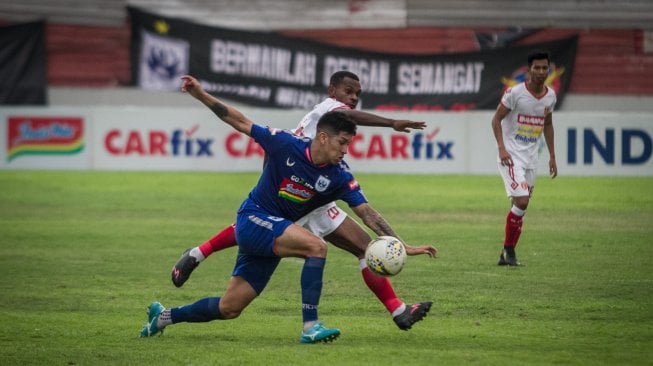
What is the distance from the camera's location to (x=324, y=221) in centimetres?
1005

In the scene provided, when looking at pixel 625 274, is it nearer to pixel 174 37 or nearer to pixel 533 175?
pixel 533 175

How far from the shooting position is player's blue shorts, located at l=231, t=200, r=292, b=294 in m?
9.04

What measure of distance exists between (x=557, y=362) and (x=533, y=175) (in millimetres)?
6451

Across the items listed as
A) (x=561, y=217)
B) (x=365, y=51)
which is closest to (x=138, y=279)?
(x=561, y=217)

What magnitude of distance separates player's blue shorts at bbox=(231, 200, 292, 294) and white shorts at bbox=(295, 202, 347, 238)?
83 cm

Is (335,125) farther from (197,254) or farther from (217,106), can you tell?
(197,254)

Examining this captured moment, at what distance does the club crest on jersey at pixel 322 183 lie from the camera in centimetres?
918

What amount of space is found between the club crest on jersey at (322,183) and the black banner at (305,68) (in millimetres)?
22659

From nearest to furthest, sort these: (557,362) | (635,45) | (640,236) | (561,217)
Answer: (557,362), (640,236), (561,217), (635,45)

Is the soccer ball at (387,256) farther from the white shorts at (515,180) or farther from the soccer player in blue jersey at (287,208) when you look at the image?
the white shorts at (515,180)

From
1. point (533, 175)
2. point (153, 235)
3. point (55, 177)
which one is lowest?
point (55, 177)

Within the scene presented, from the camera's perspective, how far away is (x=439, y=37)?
33.3m

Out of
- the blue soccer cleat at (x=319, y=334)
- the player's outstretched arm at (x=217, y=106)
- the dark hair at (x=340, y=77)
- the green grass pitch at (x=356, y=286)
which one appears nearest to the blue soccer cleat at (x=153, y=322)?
the green grass pitch at (x=356, y=286)

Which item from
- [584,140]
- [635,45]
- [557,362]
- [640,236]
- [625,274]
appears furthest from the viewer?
[635,45]
